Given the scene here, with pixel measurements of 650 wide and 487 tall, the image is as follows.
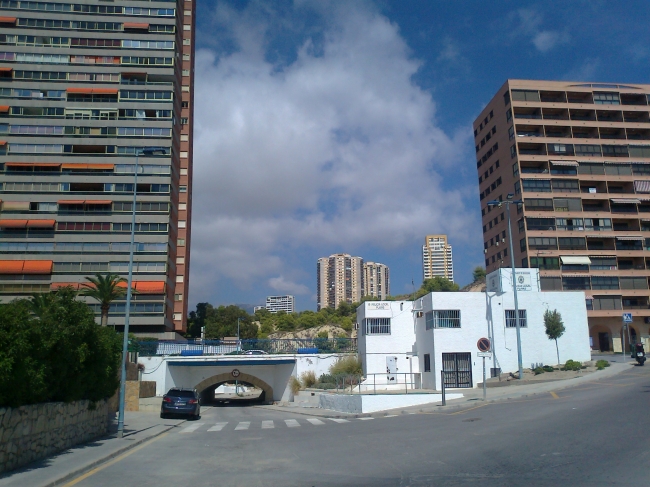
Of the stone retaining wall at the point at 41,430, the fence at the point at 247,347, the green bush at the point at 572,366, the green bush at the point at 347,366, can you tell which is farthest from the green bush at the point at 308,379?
the stone retaining wall at the point at 41,430

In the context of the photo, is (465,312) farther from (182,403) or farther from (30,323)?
(30,323)

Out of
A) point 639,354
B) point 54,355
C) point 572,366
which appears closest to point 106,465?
point 54,355

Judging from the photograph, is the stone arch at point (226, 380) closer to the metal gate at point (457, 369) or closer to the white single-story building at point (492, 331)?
the white single-story building at point (492, 331)

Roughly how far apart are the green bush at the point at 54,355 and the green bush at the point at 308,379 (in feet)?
96.8

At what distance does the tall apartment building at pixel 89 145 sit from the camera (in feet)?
224

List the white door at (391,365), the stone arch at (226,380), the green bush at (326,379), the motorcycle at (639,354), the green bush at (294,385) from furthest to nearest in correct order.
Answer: the stone arch at (226,380)
the green bush at (294,385)
the green bush at (326,379)
the white door at (391,365)
the motorcycle at (639,354)

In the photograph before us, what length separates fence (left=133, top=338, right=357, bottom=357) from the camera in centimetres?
4925

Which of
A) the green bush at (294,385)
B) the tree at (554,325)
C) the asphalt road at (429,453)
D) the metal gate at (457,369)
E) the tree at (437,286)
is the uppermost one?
the tree at (437,286)

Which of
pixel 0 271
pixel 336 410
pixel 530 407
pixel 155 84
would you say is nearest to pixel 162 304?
pixel 0 271

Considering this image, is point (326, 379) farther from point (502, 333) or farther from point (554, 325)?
point (554, 325)

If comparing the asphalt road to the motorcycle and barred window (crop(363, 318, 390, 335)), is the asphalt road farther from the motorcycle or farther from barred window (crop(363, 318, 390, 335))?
barred window (crop(363, 318, 390, 335))

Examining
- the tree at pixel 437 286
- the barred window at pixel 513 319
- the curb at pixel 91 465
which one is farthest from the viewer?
the tree at pixel 437 286

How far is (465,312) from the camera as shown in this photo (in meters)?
40.9

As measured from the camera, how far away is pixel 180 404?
2953 cm
